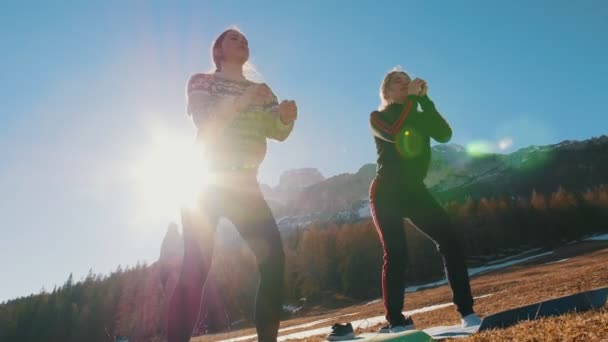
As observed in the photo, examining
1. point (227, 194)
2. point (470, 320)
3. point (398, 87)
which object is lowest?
point (470, 320)

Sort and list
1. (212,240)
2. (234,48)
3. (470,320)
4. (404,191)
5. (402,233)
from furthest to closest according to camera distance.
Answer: (402,233) < (404,191) < (470,320) < (234,48) < (212,240)

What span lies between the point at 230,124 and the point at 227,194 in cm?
53

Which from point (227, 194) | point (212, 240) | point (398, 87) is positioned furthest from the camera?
point (398, 87)

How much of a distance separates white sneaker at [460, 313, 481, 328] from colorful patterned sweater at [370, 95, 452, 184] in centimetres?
143

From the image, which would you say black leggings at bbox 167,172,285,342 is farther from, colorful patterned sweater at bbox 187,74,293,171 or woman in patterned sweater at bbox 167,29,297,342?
colorful patterned sweater at bbox 187,74,293,171

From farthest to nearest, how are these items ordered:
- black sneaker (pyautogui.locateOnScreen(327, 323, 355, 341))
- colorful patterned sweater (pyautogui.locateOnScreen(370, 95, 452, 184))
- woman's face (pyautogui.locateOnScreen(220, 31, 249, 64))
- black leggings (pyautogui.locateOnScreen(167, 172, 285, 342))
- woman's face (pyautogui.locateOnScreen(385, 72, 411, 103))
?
woman's face (pyautogui.locateOnScreen(385, 72, 411, 103)), colorful patterned sweater (pyautogui.locateOnScreen(370, 95, 452, 184)), black sneaker (pyautogui.locateOnScreen(327, 323, 355, 341)), woman's face (pyautogui.locateOnScreen(220, 31, 249, 64)), black leggings (pyautogui.locateOnScreen(167, 172, 285, 342))

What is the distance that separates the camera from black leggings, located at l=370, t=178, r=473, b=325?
442 centimetres

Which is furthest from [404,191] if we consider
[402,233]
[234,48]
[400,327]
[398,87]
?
[234,48]

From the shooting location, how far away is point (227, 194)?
322 centimetres

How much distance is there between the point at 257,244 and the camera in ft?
10.2

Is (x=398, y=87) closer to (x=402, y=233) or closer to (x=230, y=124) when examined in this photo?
(x=402, y=233)

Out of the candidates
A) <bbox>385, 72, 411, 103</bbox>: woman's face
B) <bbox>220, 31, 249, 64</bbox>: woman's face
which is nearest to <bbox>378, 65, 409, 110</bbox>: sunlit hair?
<bbox>385, 72, 411, 103</bbox>: woman's face

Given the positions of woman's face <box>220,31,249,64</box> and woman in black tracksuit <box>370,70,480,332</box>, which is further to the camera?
woman in black tracksuit <box>370,70,480,332</box>

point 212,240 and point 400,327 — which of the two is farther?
point 400,327
